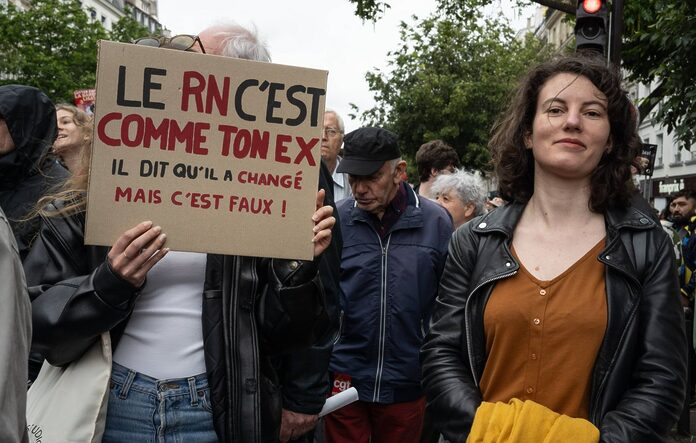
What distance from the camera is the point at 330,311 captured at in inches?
117

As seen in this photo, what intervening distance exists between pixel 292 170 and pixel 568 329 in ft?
2.98

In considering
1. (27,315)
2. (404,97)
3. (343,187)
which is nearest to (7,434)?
(27,315)

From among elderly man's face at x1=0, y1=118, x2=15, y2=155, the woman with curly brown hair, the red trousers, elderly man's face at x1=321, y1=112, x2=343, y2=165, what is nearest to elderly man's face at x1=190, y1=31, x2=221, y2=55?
the woman with curly brown hair

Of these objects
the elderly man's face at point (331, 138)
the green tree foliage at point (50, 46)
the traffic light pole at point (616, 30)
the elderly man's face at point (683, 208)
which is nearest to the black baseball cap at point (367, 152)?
the elderly man's face at point (331, 138)

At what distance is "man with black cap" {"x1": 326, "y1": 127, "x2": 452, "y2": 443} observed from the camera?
4301mm

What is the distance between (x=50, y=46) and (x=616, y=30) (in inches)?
1097

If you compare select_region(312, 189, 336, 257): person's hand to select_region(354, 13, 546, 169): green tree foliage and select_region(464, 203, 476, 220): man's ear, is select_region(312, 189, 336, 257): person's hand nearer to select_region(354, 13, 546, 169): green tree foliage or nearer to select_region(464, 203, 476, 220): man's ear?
select_region(464, 203, 476, 220): man's ear

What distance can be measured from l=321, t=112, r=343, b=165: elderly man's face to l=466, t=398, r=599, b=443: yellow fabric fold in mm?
3816

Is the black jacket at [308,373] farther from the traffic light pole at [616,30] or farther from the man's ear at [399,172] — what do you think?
the traffic light pole at [616,30]

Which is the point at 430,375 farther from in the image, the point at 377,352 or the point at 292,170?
the point at 377,352

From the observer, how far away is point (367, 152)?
4512 mm

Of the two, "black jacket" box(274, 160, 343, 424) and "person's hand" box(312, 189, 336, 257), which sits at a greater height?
"person's hand" box(312, 189, 336, 257)

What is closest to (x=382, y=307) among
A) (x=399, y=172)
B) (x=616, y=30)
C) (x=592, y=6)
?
(x=399, y=172)

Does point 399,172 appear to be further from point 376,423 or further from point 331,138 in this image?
point 331,138
